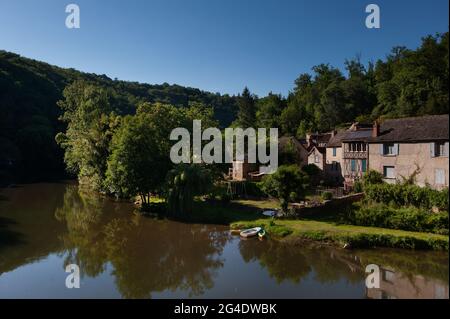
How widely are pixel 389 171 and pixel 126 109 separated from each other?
10594 centimetres

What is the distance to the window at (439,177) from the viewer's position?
32.2m

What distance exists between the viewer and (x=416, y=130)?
1401 inches

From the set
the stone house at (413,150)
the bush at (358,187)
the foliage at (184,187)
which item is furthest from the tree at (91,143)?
the stone house at (413,150)

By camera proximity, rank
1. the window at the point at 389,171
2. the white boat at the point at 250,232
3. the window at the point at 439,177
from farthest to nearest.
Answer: the window at the point at 389,171 → the window at the point at 439,177 → the white boat at the point at 250,232

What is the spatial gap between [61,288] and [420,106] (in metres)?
60.2

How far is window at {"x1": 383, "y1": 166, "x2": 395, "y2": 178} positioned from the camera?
121ft

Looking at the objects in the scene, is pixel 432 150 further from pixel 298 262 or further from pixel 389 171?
pixel 298 262

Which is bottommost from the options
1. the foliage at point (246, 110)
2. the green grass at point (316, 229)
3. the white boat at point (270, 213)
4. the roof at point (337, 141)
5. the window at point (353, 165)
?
the green grass at point (316, 229)

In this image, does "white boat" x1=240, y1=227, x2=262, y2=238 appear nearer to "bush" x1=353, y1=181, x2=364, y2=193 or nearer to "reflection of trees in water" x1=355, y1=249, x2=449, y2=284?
"reflection of trees in water" x1=355, y1=249, x2=449, y2=284

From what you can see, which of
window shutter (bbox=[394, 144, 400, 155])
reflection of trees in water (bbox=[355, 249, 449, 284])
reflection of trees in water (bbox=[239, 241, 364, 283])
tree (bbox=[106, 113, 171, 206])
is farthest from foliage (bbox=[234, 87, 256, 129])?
reflection of trees in water (bbox=[355, 249, 449, 284])

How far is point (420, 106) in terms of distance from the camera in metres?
62.3

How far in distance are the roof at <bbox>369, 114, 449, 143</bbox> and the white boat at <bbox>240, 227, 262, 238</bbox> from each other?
54.5 ft

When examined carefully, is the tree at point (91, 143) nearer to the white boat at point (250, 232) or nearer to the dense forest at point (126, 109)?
the dense forest at point (126, 109)

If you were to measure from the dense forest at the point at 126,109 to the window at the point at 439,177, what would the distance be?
13803mm
